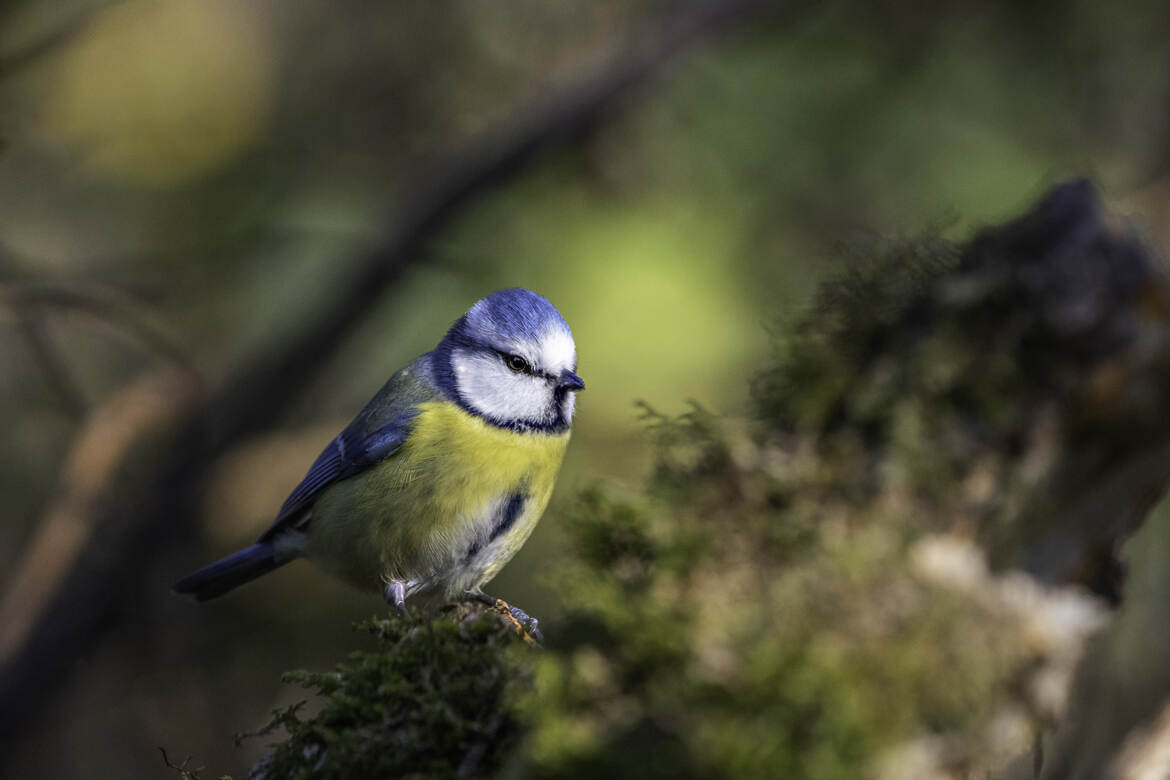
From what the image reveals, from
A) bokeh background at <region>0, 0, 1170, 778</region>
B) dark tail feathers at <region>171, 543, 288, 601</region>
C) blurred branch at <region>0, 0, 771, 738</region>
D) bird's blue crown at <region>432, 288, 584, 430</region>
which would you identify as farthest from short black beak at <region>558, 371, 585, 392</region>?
blurred branch at <region>0, 0, 771, 738</region>

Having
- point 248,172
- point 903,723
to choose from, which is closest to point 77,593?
point 248,172

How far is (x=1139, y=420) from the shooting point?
3.61ft

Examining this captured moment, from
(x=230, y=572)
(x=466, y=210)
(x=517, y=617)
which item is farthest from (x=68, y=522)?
(x=517, y=617)

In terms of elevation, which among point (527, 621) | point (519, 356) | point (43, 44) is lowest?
point (527, 621)

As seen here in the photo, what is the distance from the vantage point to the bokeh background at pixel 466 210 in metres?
4.52

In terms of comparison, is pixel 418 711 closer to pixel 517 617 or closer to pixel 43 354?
pixel 517 617

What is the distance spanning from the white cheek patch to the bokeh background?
174 centimetres

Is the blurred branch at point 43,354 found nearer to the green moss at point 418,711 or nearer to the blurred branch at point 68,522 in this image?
the blurred branch at point 68,522

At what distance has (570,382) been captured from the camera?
263cm

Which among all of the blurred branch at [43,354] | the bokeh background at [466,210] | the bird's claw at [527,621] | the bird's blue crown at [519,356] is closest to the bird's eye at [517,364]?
the bird's blue crown at [519,356]

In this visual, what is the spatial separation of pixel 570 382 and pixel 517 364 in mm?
167

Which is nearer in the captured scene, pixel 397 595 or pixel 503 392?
pixel 397 595

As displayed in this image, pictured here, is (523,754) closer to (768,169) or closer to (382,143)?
(768,169)

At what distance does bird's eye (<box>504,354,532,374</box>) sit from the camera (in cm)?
267
